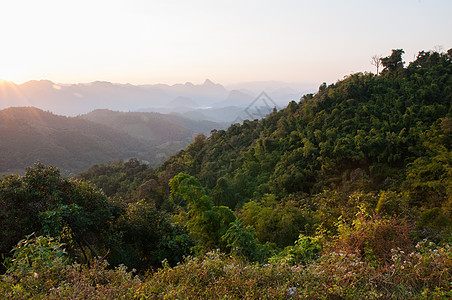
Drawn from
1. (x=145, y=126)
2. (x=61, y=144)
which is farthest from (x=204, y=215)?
(x=145, y=126)

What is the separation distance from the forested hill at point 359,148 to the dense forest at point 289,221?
88 mm

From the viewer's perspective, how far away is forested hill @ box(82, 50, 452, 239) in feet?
36.3

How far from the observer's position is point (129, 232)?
6.73 metres

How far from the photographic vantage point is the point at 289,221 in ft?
23.7

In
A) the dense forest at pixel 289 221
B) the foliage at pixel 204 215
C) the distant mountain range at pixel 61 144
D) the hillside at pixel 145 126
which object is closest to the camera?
the dense forest at pixel 289 221

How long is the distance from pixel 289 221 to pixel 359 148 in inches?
320

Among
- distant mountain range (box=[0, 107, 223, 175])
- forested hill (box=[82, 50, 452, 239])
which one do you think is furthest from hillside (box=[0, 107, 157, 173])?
forested hill (box=[82, 50, 452, 239])

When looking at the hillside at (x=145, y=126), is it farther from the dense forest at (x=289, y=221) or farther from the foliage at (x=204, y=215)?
the foliage at (x=204, y=215)

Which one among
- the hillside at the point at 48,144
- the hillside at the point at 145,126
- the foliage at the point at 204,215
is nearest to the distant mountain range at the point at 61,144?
the hillside at the point at 48,144

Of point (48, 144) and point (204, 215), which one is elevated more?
point (204, 215)

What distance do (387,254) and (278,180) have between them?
1070cm

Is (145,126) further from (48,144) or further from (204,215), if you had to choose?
(204,215)

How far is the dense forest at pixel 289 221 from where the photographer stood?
297 cm

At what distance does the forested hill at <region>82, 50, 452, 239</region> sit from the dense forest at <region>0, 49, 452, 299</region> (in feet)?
0.29
